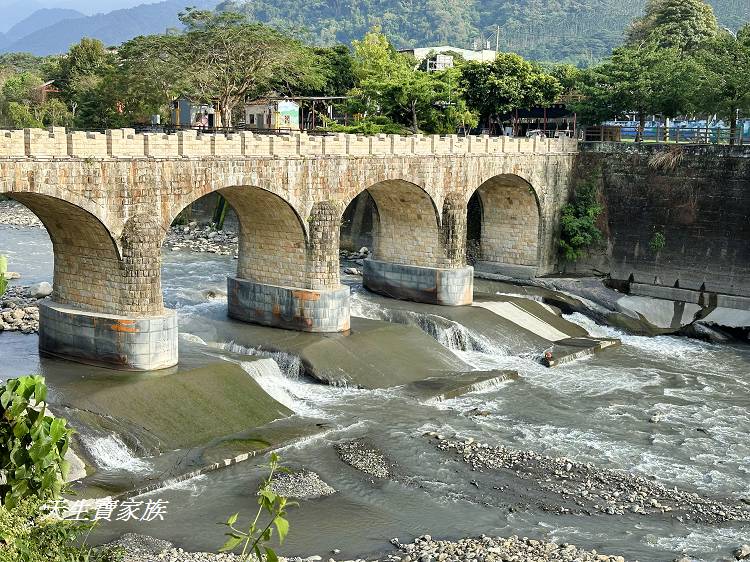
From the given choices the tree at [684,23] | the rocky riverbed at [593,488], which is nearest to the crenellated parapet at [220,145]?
the rocky riverbed at [593,488]

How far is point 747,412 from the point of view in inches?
1277

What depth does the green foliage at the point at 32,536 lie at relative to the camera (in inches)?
435

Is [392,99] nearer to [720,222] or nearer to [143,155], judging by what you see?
[720,222]

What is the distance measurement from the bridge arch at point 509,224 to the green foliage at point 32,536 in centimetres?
4013

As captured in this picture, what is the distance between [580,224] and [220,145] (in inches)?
968

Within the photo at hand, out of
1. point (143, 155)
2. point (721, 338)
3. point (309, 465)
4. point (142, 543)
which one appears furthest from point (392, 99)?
point (142, 543)

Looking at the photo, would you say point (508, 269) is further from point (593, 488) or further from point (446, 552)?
point (446, 552)

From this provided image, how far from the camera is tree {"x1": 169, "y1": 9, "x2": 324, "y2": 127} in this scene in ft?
215

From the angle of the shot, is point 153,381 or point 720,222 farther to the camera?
point 720,222

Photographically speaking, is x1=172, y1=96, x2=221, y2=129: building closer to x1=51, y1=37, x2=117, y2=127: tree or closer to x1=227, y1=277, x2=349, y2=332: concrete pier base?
x1=51, y1=37, x2=117, y2=127: tree

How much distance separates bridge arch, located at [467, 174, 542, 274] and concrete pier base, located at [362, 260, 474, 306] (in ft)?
25.7

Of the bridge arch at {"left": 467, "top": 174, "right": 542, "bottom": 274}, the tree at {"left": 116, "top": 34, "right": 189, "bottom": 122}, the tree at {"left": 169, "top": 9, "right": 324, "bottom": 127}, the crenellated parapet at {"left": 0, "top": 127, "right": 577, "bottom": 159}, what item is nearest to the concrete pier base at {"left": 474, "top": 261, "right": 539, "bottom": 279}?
the bridge arch at {"left": 467, "top": 174, "right": 542, "bottom": 274}

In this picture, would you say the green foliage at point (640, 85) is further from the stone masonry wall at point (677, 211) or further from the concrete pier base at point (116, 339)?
the concrete pier base at point (116, 339)

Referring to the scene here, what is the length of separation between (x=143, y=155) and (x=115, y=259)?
11.4 ft
